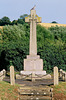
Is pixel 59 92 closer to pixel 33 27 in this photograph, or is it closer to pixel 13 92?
pixel 13 92

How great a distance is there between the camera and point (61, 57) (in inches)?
1270

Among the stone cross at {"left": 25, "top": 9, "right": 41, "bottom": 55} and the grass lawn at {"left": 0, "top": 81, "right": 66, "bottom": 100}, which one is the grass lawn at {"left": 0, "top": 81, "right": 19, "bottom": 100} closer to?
the grass lawn at {"left": 0, "top": 81, "right": 66, "bottom": 100}

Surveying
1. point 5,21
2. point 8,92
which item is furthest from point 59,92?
point 5,21

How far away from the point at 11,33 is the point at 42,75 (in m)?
28.9

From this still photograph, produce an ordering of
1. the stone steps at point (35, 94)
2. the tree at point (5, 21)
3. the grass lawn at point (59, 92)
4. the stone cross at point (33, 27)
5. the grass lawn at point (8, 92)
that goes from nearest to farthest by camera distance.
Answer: the grass lawn at point (8, 92), the grass lawn at point (59, 92), the stone steps at point (35, 94), the stone cross at point (33, 27), the tree at point (5, 21)

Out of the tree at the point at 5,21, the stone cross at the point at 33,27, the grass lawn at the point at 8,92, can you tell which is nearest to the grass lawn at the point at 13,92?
the grass lawn at the point at 8,92

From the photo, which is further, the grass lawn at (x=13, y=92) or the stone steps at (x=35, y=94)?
the stone steps at (x=35, y=94)

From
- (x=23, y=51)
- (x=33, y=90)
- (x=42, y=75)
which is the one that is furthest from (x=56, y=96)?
(x=23, y=51)

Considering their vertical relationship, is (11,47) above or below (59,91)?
above

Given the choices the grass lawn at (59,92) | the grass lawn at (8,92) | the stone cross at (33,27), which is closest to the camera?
the grass lawn at (8,92)

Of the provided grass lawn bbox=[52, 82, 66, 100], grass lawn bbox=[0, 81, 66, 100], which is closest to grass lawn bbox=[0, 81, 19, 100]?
grass lawn bbox=[0, 81, 66, 100]

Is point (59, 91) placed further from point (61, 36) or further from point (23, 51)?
point (61, 36)

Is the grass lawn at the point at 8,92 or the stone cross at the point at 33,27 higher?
the stone cross at the point at 33,27

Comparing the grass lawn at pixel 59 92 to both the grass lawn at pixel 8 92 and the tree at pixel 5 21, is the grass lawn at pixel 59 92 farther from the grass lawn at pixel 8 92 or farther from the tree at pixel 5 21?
the tree at pixel 5 21
